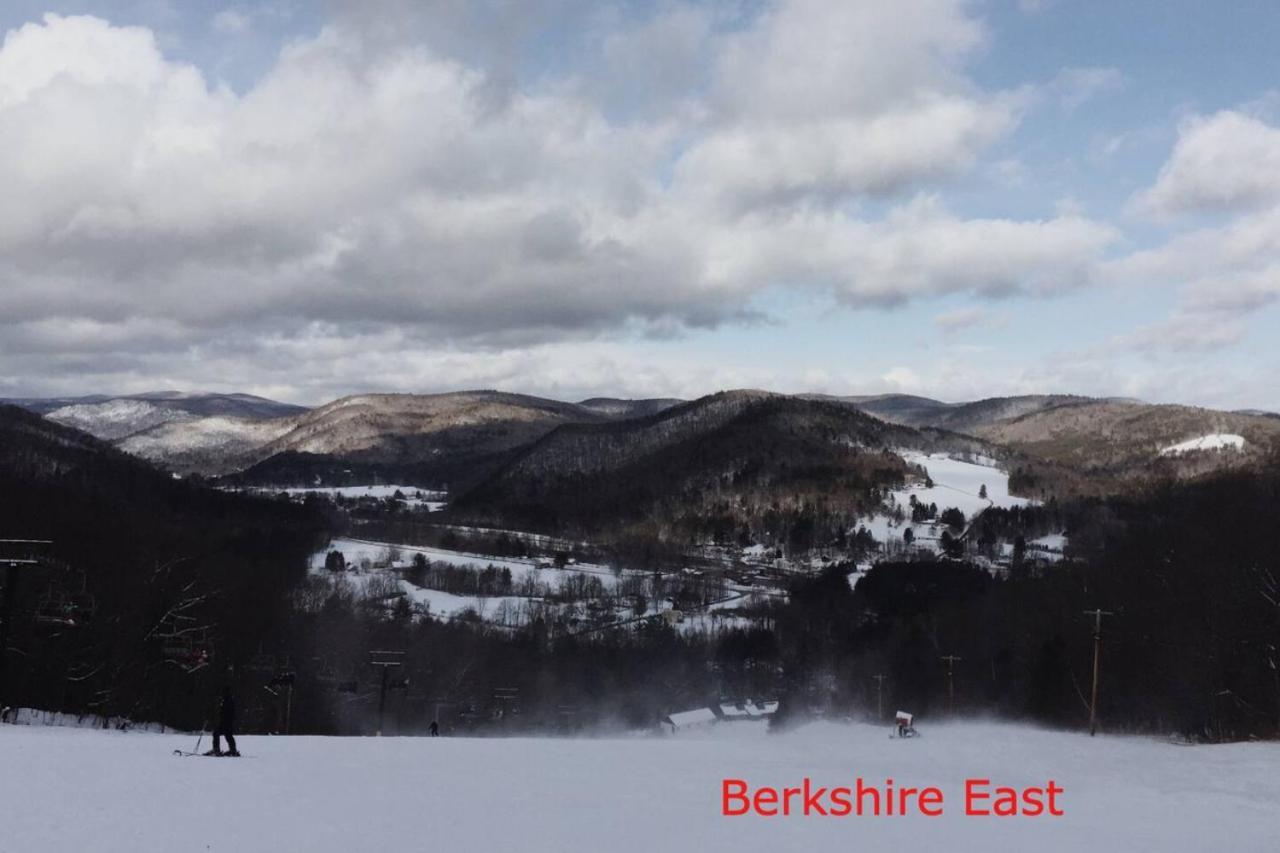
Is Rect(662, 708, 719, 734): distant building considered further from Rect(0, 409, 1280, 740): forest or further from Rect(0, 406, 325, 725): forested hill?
Rect(0, 406, 325, 725): forested hill

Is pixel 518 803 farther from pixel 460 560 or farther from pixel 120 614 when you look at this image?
pixel 460 560

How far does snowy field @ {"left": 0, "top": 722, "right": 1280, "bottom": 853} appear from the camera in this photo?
1473cm

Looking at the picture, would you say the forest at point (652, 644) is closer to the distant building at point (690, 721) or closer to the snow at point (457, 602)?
the snow at point (457, 602)

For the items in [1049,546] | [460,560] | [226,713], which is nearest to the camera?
[226,713]

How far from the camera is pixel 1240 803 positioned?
2186 centimetres

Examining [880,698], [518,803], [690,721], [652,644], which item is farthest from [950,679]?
[652,644]

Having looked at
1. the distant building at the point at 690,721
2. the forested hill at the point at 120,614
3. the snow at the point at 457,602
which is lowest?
the distant building at the point at 690,721

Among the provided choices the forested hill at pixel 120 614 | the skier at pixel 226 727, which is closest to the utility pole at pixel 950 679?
the forested hill at pixel 120 614

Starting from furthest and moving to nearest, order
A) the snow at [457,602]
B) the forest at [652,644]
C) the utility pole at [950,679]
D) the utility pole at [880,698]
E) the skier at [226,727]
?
the snow at [457,602], the utility pole at [880,698], the utility pole at [950,679], the forest at [652,644], the skier at [226,727]

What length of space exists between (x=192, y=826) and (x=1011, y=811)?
53.0ft

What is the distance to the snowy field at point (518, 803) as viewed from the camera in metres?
14.7

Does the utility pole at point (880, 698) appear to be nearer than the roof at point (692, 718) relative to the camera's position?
Yes

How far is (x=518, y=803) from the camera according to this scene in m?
18.2

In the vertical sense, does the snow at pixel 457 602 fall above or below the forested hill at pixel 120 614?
below
